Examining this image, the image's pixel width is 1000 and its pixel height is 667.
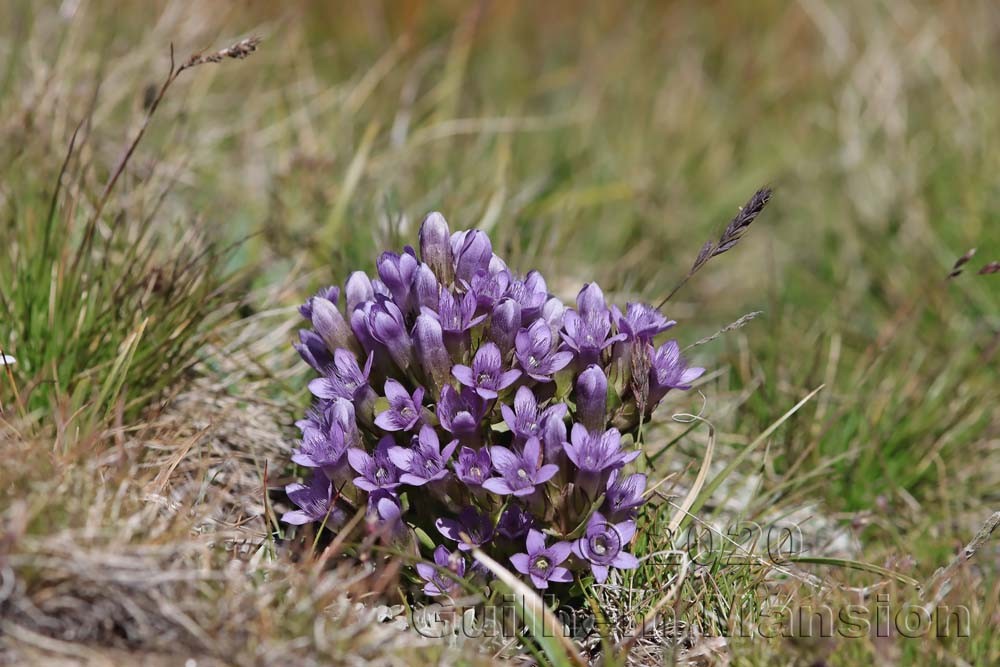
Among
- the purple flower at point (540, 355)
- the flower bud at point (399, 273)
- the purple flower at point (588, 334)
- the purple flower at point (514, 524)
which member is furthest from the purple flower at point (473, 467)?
the flower bud at point (399, 273)

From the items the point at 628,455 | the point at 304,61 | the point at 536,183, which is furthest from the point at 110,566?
the point at 304,61

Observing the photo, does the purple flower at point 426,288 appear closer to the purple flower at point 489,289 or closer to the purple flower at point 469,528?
the purple flower at point 489,289

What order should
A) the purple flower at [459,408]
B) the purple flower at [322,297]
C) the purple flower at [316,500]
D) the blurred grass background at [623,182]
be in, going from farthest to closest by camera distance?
1. the blurred grass background at [623,182]
2. the purple flower at [322,297]
3. the purple flower at [316,500]
4. the purple flower at [459,408]

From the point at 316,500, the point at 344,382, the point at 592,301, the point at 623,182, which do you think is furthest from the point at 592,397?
the point at 623,182

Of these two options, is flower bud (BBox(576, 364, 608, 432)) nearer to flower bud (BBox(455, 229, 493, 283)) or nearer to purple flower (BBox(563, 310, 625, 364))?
purple flower (BBox(563, 310, 625, 364))

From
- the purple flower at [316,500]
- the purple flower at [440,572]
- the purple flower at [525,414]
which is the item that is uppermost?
the purple flower at [525,414]

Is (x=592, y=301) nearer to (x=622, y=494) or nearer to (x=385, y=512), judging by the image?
Result: (x=622, y=494)
